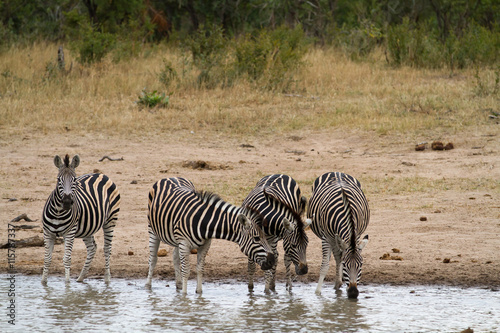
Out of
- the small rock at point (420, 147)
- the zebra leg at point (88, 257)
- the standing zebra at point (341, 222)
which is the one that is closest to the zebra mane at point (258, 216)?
the standing zebra at point (341, 222)

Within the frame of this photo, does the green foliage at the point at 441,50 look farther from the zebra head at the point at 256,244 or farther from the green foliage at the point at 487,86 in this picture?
the zebra head at the point at 256,244

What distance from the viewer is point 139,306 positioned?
686 centimetres

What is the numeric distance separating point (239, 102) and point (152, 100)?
2088 millimetres

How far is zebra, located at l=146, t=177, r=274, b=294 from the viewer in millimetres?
6508

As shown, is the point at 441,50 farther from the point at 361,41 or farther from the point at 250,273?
the point at 250,273

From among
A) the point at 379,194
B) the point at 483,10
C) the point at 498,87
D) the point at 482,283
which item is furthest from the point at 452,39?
the point at 482,283

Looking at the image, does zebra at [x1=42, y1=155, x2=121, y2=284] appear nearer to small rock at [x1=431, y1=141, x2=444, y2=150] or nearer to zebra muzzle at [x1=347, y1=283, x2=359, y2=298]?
zebra muzzle at [x1=347, y1=283, x2=359, y2=298]

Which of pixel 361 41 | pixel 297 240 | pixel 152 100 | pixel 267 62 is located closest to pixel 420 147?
pixel 267 62

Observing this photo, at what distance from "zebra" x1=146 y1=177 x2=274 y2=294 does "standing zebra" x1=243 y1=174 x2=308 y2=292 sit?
0.21 metres

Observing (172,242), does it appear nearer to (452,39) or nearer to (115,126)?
(115,126)

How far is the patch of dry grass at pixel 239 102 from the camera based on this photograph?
14.5 metres

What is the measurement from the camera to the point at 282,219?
6.81m

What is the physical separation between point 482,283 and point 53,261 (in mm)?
5157

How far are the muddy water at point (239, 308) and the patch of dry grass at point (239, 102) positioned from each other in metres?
7.09
